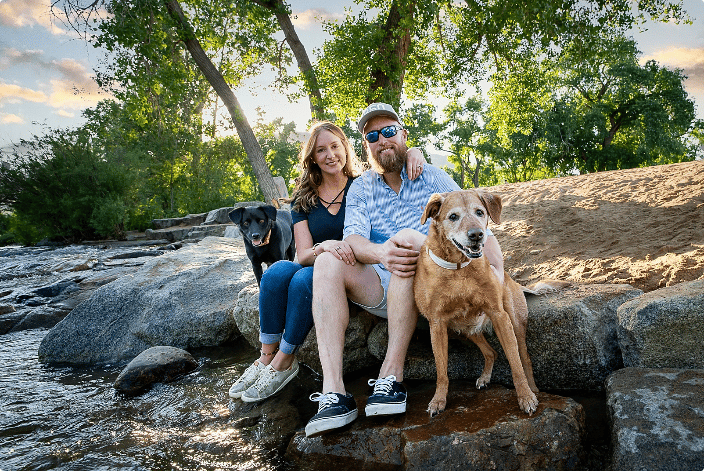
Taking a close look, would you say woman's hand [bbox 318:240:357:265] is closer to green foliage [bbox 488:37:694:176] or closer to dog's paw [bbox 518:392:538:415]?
dog's paw [bbox 518:392:538:415]

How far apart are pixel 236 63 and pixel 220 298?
11413 mm

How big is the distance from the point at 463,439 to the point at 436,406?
327 mm

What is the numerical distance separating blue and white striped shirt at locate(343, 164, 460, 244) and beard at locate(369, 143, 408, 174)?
66 mm

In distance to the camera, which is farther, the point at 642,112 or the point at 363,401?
the point at 642,112

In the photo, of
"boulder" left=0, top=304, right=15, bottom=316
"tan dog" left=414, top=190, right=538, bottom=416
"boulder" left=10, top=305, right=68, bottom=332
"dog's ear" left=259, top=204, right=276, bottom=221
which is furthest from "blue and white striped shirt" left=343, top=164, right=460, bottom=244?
"boulder" left=0, top=304, right=15, bottom=316

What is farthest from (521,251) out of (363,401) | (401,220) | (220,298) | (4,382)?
(4,382)

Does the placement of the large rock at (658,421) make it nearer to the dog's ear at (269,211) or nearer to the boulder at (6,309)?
the dog's ear at (269,211)

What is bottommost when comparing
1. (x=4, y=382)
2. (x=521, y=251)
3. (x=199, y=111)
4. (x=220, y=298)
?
(x=4, y=382)

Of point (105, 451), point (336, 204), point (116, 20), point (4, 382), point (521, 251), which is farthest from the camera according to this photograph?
point (116, 20)

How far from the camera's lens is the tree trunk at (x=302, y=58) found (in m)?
12.0

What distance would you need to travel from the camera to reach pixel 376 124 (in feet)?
11.7

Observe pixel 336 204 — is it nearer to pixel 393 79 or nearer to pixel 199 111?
pixel 393 79

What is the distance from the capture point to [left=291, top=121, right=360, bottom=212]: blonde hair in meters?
3.85

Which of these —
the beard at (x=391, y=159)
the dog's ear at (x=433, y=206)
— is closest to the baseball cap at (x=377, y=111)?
the beard at (x=391, y=159)
